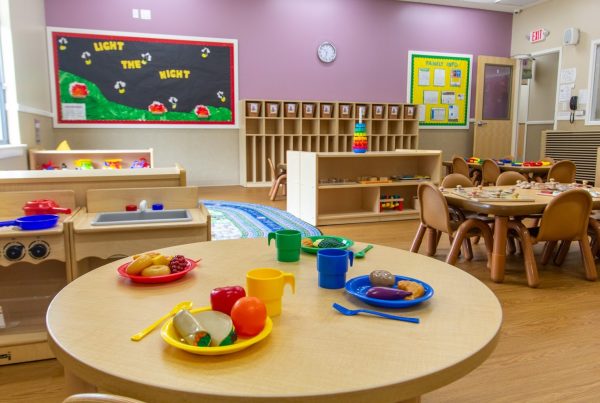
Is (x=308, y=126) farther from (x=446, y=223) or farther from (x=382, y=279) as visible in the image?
(x=382, y=279)

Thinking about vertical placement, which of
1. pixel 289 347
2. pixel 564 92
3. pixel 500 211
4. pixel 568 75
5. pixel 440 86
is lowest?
pixel 500 211

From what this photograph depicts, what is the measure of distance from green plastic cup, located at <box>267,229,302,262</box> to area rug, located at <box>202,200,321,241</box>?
2.68 m

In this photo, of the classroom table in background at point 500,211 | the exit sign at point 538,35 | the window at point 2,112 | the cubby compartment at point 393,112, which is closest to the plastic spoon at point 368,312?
the classroom table in background at point 500,211

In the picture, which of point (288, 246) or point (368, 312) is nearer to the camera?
point (368, 312)

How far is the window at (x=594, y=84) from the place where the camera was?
7426 millimetres

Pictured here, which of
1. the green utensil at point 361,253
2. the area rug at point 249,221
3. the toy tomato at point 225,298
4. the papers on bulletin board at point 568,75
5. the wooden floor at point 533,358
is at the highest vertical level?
the papers on bulletin board at point 568,75

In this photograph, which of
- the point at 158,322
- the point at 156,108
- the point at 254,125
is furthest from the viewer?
the point at 254,125

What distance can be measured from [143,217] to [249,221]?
8.94 feet

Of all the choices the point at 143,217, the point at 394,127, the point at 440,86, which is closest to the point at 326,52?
the point at 394,127

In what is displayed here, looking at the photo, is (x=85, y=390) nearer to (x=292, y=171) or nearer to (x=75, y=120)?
(x=292, y=171)

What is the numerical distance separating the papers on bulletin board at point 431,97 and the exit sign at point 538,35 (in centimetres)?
204

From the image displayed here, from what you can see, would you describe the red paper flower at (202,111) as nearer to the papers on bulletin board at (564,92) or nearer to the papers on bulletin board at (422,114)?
the papers on bulletin board at (422,114)

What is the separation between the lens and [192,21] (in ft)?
23.8

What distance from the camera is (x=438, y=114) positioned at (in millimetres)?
8875
